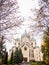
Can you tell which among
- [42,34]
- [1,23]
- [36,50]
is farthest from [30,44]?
[1,23]

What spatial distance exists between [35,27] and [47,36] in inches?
58.0

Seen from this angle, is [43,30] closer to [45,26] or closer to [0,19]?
[45,26]

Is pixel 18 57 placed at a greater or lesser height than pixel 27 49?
lesser

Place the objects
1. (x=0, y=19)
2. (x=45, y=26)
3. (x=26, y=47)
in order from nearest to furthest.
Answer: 1. (x=0, y=19)
2. (x=45, y=26)
3. (x=26, y=47)

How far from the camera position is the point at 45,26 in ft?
53.9

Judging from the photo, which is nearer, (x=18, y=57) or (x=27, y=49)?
(x=18, y=57)

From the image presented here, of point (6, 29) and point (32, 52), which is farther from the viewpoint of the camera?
point (32, 52)

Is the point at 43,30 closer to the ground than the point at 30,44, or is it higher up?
higher up

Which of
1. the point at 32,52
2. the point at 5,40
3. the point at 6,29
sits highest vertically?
the point at 6,29

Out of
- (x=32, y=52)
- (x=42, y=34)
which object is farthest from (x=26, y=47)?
(x=42, y=34)

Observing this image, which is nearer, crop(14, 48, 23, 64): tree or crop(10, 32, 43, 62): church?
crop(14, 48, 23, 64): tree

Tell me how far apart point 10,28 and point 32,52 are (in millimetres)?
45752

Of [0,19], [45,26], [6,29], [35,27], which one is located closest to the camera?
[0,19]

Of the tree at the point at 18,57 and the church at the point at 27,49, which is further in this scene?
the church at the point at 27,49
